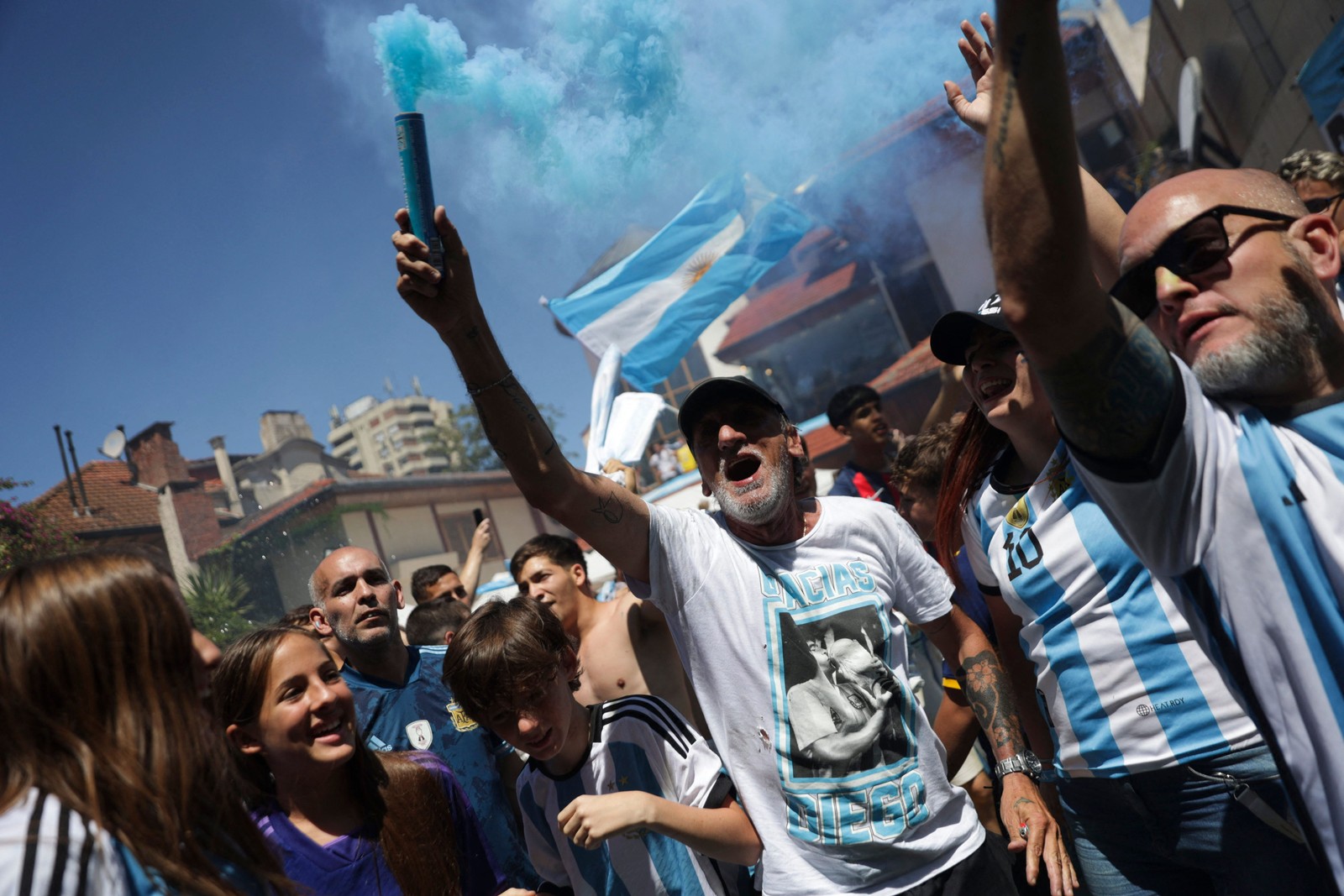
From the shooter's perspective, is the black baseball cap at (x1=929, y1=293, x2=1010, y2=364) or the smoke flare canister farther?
the black baseball cap at (x1=929, y1=293, x2=1010, y2=364)

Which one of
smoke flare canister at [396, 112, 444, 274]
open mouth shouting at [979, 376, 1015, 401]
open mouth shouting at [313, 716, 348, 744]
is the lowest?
open mouth shouting at [313, 716, 348, 744]

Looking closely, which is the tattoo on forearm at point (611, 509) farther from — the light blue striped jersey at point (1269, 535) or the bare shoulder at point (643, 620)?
the bare shoulder at point (643, 620)

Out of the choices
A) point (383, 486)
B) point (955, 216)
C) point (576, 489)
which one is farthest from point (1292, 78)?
point (383, 486)

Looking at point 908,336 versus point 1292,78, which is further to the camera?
point 908,336

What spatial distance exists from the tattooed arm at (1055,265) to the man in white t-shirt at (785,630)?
127 cm

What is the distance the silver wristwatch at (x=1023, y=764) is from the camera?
2.56m

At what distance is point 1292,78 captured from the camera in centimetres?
924

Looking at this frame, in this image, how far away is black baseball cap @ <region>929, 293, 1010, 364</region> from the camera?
244 centimetres

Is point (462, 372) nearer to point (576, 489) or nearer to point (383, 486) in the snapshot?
point (576, 489)

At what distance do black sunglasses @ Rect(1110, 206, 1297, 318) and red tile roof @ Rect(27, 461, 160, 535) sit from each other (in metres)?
28.3

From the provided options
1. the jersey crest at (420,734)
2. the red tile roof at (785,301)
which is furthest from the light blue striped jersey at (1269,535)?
the red tile roof at (785,301)

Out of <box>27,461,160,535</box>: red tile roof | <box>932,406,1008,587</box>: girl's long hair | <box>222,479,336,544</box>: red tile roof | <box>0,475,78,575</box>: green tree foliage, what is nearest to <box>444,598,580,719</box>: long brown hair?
<box>932,406,1008,587</box>: girl's long hair

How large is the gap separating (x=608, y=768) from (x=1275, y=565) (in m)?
1.76

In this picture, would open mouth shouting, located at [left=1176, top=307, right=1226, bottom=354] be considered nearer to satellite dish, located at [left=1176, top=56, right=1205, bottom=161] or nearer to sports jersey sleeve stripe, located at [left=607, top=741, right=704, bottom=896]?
sports jersey sleeve stripe, located at [left=607, top=741, right=704, bottom=896]
